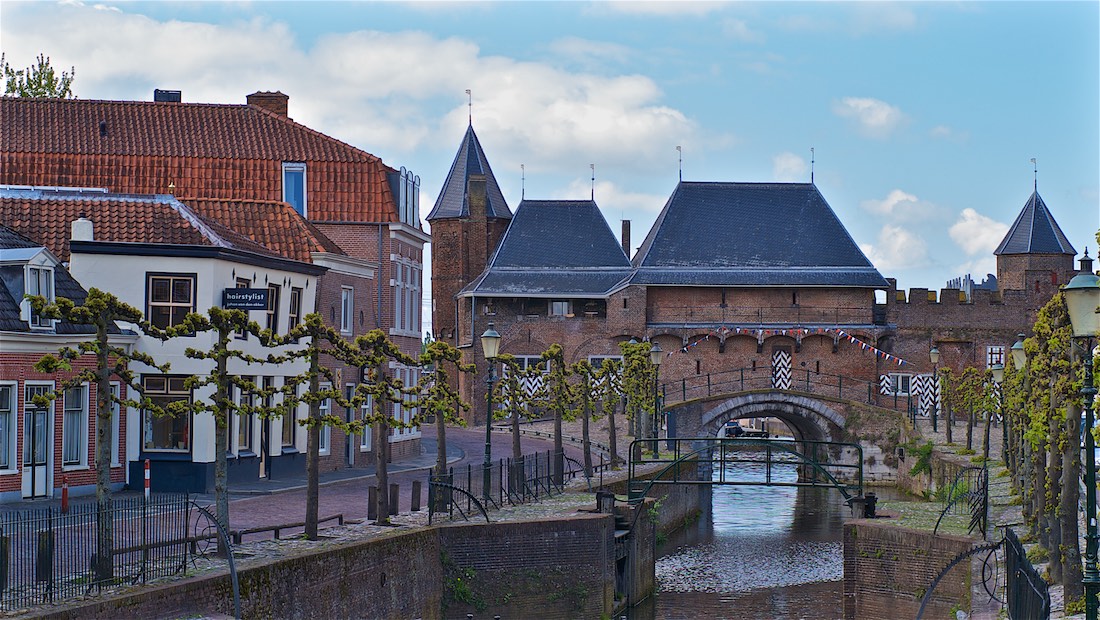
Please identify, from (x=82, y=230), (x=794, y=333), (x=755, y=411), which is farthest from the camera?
(x=794, y=333)

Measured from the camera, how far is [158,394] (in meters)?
28.6

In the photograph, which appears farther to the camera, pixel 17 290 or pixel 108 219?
pixel 108 219

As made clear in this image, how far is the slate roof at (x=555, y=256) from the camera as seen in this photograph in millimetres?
61312

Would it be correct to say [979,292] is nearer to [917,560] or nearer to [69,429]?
[917,560]

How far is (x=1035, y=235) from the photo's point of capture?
62500 millimetres

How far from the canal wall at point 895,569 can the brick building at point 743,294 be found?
106 feet

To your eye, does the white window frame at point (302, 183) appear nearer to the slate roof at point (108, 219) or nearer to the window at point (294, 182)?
the window at point (294, 182)

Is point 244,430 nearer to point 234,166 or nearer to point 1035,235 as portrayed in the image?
point 234,166

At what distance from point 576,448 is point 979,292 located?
2354cm

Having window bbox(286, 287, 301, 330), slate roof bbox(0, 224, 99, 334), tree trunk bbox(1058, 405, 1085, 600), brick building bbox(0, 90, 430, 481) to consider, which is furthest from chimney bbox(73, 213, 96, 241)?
tree trunk bbox(1058, 405, 1085, 600)

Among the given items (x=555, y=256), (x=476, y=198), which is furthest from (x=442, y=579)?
(x=476, y=198)

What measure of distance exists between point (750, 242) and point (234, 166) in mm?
27391

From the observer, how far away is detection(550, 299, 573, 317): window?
2414 inches

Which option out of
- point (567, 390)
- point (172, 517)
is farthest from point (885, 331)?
point (172, 517)
